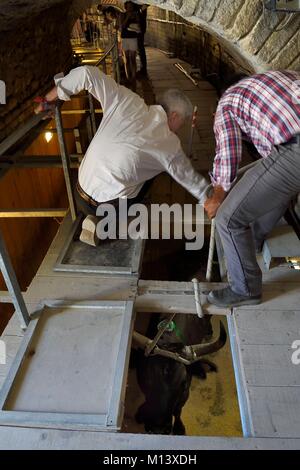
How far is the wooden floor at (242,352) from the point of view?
5.09 ft

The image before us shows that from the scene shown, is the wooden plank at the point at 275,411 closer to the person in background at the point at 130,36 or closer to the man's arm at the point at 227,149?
the man's arm at the point at 227,149

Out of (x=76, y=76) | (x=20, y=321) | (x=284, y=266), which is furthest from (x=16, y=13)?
(x=284, y=266)

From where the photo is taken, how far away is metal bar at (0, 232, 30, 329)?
1761 millimetres

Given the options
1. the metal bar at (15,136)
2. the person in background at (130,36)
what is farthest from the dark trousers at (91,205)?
the person in background at (130,36)

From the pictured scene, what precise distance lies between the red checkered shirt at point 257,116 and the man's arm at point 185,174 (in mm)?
284

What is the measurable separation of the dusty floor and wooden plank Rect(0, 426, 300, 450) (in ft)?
4.40

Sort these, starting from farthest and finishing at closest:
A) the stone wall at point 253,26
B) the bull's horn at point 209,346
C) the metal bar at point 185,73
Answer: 1. the metal bar at point 185,73
2. the bull's horn at point 209,346
3. the stone wall at point 253,26

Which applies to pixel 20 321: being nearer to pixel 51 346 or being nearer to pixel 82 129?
pixel 51 346

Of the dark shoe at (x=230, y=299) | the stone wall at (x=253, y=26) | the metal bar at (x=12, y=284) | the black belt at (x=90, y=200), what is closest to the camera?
the metal bar at (x=12, y=284)

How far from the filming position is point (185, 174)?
241cm

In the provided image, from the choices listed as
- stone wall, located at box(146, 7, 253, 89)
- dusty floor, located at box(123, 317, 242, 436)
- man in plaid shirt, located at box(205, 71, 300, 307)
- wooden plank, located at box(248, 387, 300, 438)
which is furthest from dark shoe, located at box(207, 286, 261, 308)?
stone wall, located at box(146, 7, 253, 89)

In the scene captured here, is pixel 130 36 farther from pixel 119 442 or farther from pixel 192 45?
pixel 119 442
